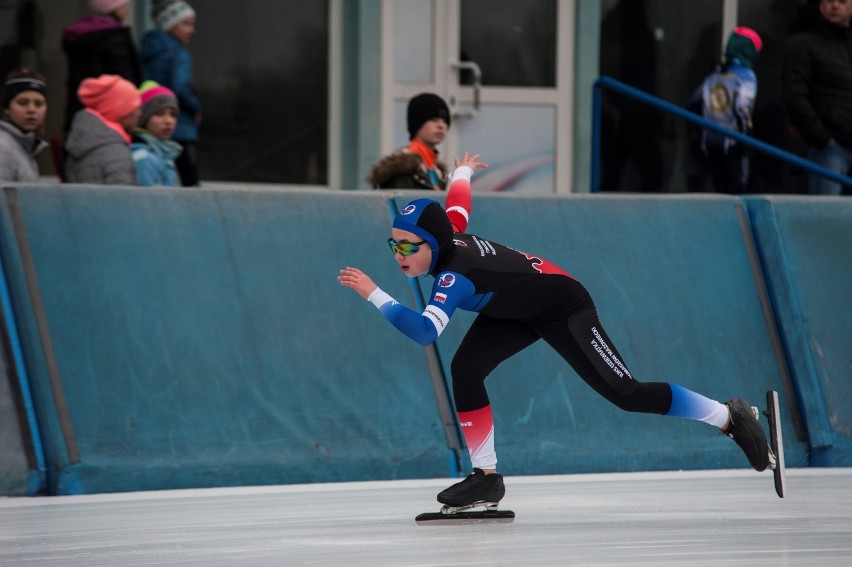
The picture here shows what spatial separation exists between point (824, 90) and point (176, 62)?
4.53 m

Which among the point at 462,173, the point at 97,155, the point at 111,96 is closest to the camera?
the point at 462,173

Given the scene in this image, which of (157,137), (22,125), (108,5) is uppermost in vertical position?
(108,5)

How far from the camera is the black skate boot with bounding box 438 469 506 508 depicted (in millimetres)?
5570

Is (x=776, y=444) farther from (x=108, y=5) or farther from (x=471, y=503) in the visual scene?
(x=108, y=5)

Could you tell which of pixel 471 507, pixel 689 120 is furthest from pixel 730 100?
pixel 471 507

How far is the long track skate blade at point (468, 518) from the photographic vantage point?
18.0ft

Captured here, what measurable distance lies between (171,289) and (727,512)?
8.82ft

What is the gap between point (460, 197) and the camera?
623 cm

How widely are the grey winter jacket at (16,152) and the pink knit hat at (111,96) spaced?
0.39m

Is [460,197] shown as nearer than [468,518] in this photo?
No

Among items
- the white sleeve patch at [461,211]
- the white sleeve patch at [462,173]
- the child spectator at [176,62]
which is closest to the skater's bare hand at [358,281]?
the white sleeve patch at [461,211]

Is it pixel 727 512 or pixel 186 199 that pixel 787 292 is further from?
pixel 186 199

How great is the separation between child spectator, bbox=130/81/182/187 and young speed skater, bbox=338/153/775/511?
2200 mm

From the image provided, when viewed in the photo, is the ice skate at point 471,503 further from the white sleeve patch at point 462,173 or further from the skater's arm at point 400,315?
the white sleeve patch at point 462,173
